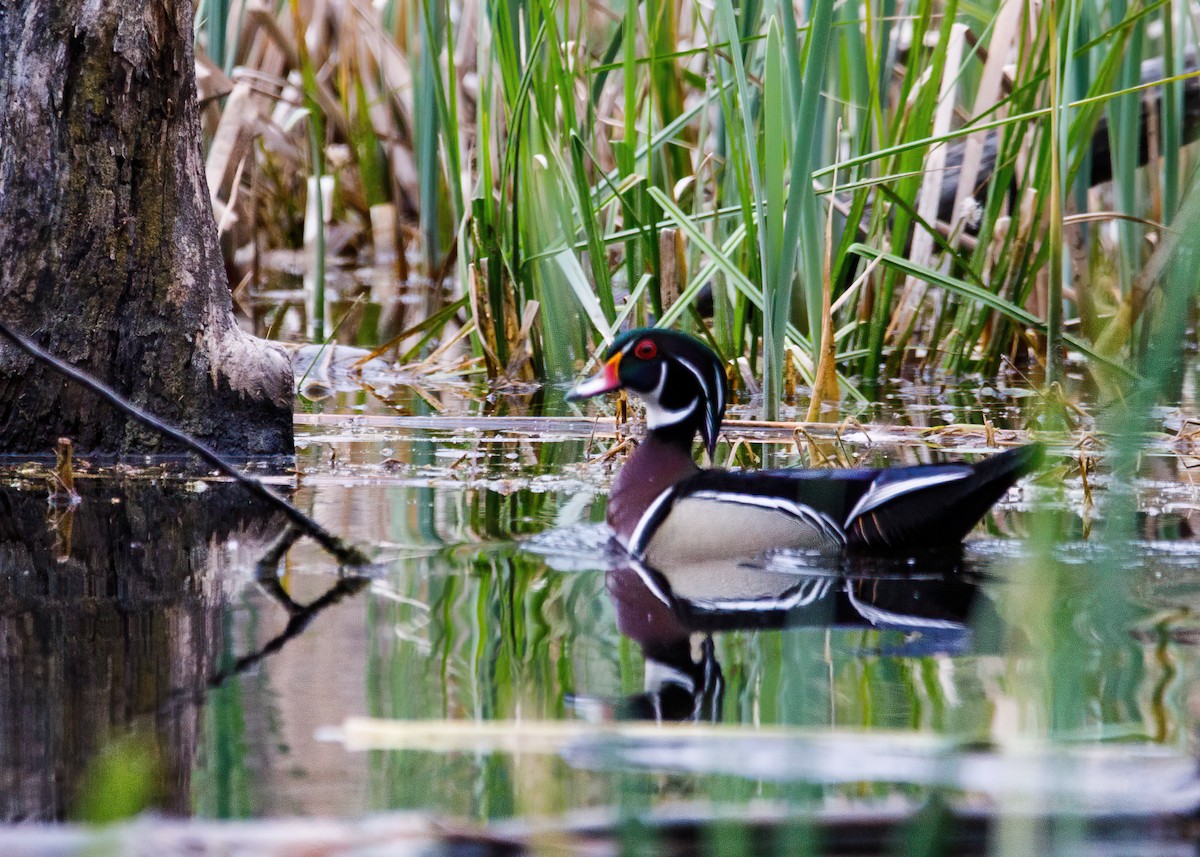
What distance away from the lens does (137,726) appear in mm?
2053

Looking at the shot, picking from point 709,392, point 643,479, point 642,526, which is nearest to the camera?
point 642,526

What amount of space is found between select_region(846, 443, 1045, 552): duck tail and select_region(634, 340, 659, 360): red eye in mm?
733

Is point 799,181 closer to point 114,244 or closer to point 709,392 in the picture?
point 709,392

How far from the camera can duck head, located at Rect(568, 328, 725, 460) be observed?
3.74m

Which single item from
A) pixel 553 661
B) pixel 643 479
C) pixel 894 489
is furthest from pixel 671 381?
pixel 553 661

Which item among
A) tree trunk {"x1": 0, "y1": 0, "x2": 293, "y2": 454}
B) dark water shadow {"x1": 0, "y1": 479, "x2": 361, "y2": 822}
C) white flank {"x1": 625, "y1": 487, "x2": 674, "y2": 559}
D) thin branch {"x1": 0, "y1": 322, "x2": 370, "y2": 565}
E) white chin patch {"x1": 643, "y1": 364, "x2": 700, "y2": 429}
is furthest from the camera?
tree trunk {"x1": 0, "y1": 0, "x2": 293, "y2": 454}

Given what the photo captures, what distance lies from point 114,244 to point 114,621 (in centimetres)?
192

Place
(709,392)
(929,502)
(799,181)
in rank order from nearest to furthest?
(929,502) < (709,392) < (799,181)

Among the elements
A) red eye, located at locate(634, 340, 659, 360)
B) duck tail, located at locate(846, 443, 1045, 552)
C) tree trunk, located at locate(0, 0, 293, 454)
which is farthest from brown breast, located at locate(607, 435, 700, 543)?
tree trunk, located at locate(0, 0, 293, 454)

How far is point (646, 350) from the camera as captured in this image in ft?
12.4

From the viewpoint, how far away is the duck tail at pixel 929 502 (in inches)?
122

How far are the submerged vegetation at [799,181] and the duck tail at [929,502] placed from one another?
0.89 m

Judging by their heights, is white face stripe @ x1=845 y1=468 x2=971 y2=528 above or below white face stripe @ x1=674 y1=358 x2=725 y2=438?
below

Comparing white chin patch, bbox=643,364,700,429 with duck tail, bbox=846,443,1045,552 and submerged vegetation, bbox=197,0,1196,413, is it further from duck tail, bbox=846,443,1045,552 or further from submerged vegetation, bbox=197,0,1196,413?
submerged vegetation, bbox=197,0,1196,413
